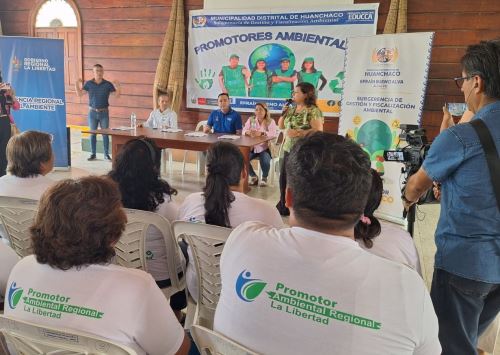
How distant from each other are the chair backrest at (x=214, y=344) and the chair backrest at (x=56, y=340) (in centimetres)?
15

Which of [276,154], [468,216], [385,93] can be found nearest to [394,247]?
[468,216]

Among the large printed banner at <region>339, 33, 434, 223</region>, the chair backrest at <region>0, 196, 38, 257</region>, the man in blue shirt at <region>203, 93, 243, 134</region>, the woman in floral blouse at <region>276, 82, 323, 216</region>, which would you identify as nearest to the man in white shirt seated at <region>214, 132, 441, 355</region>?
the chair backrest at <region>0, 196, 38, 257</region>

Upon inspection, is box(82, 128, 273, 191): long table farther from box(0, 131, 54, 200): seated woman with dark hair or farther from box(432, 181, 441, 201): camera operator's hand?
box(432, 181, 441, 201): camera operator's hand

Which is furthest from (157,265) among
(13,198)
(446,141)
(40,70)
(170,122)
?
(40,70)

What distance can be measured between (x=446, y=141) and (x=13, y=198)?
1785 mm

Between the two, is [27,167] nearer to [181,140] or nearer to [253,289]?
[253,289]

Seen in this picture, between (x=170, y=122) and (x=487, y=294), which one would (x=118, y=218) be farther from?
(x=170, y=122)

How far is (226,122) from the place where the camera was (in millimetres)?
5277

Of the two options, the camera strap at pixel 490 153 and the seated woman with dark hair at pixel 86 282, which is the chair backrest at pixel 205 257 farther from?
the camera strap at pixel 490 153

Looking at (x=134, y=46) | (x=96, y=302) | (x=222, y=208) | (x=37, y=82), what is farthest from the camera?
(x=134, y=46)

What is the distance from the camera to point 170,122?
5.53 metres

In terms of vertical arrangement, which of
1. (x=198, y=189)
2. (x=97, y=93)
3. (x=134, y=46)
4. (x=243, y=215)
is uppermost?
(x=134, y=46)

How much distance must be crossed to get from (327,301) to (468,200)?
788 mm

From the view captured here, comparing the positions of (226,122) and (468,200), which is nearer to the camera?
(468,200)
